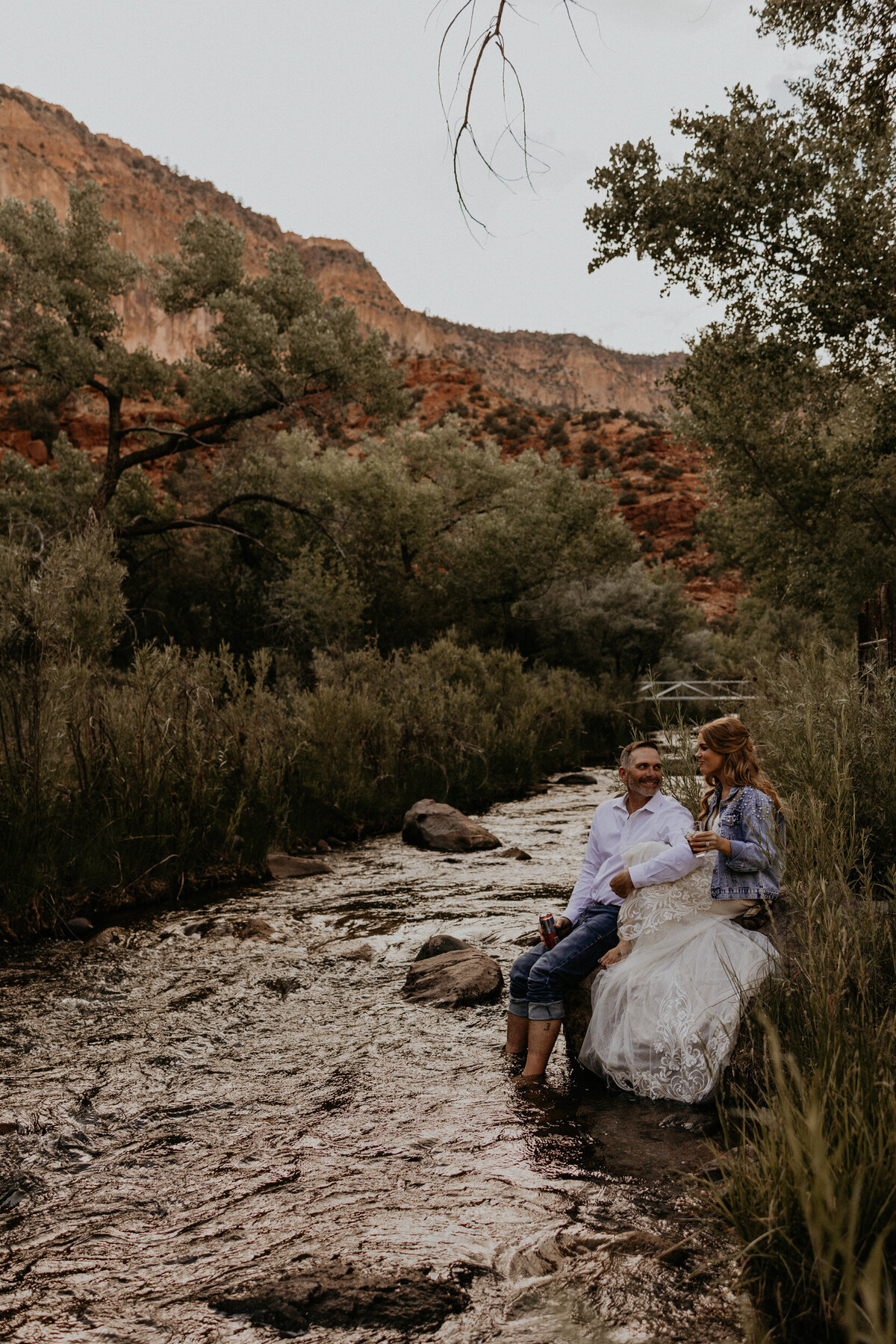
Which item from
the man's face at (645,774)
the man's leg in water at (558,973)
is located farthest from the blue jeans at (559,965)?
the man's face at (645,774)

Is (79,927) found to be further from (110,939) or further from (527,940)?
(527,940)

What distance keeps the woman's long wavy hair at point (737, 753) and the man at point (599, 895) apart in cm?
34

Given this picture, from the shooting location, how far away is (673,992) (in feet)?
12.3

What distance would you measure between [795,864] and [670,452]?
6373 centimetres

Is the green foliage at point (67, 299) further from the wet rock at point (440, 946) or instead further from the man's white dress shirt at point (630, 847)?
the man's white dress shirt at point (630, 847)

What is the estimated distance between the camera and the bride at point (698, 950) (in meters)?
3.65

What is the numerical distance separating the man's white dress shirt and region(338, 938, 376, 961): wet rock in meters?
2.13

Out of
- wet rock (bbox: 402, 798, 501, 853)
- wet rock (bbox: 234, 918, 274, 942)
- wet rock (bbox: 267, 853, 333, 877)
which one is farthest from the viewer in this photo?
wet rock (bbox: 402, 798, 501, 853)

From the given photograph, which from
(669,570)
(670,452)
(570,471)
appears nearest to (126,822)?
(570,471)

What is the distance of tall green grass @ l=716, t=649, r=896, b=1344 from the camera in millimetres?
1761

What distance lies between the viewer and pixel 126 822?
23.9 feet

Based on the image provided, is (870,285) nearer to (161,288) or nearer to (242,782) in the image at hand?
(242,782)

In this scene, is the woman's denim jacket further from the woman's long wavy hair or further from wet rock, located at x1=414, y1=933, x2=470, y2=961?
wet rock, located at x1=414, y1=933, x2=470, y2=961

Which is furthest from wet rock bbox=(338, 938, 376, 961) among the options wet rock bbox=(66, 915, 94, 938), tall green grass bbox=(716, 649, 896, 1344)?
tall green grass bbox=(716, 649, 896, 1344)
